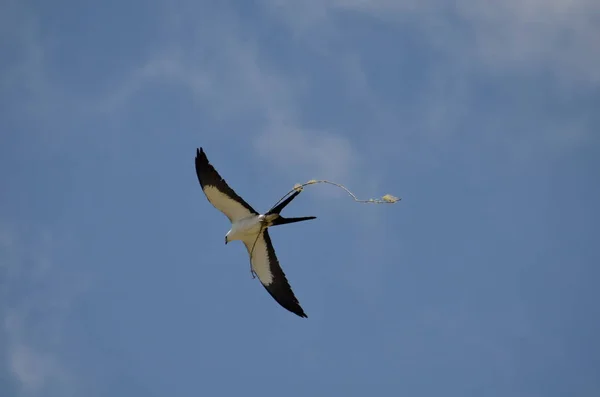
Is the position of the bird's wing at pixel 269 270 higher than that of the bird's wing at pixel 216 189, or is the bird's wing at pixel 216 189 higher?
the bird's wing at pixel 216 189

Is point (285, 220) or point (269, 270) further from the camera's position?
point (269, 270)

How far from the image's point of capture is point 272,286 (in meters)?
18.2

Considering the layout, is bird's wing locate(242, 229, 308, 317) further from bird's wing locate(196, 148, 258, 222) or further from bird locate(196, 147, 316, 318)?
bird's wing locate(196, 148, 258, 222)

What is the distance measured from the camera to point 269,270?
59.6ft

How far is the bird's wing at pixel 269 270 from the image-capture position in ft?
58.5

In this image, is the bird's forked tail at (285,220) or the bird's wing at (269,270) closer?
the bird's forked tail at (285,220)

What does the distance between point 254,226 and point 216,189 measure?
1.21 meters

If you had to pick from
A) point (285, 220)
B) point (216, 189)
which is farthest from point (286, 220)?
point (216, 189)

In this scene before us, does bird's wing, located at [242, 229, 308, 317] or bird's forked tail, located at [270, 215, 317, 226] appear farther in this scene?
bird's wing, located at [242, 229, 308, 317]

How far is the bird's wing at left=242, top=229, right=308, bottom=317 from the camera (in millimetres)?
17828

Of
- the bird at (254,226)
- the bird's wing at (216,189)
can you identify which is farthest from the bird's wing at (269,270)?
the bird's wing at (216,189)

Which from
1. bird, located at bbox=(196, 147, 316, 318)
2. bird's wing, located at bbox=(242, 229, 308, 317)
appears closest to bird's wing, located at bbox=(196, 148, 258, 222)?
bird, located at bbox=(196, 147, 316, 318)

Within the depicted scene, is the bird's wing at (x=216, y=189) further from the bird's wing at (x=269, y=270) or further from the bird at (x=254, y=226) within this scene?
the bird's wing at (x=269, y=270)

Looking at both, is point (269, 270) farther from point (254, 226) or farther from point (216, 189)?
point (216, 189)
